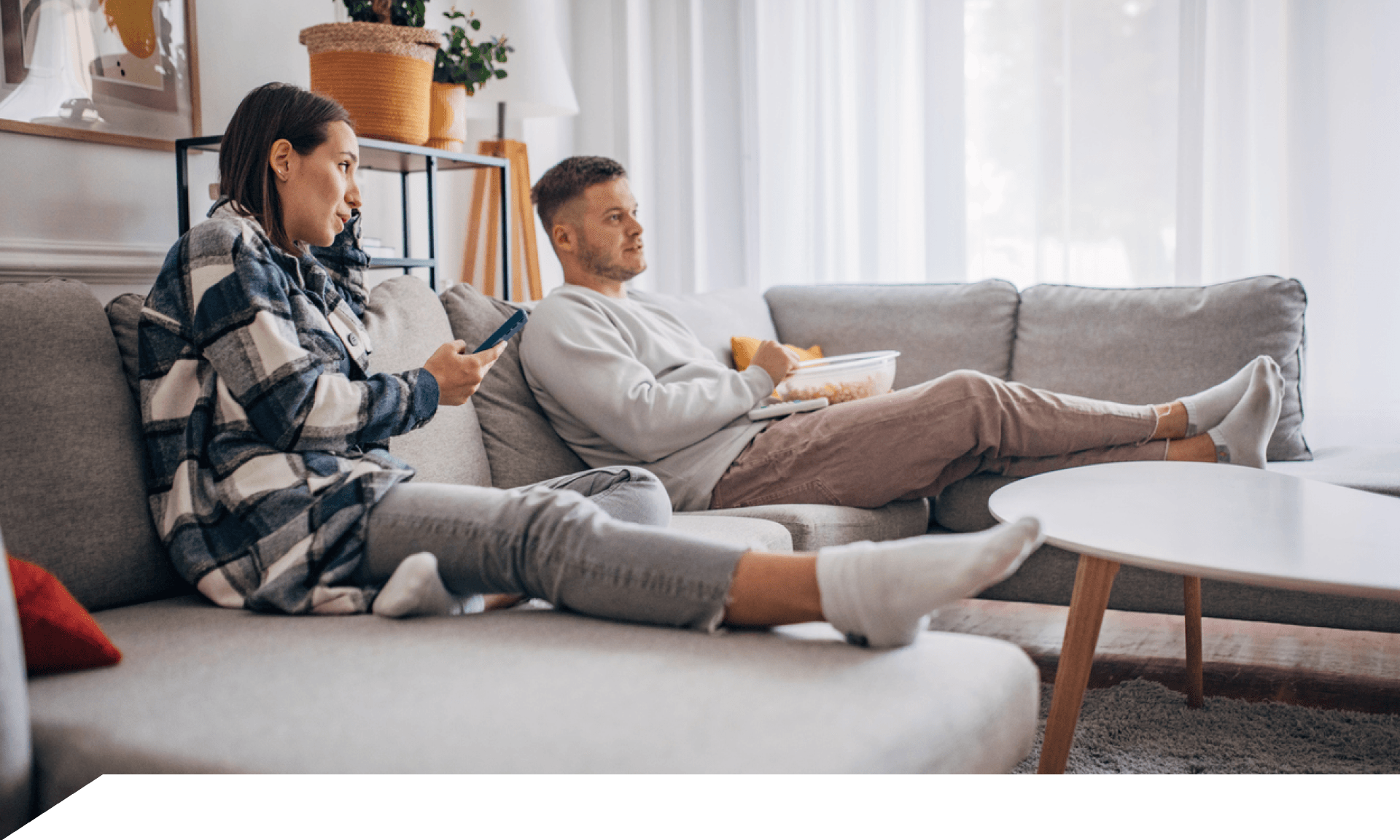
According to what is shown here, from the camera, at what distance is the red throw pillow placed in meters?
1.02

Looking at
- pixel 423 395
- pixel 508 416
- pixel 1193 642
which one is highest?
pixel 423 395

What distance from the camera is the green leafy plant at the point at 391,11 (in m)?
2.42

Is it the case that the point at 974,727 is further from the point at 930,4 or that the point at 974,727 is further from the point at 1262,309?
the point at 930,4

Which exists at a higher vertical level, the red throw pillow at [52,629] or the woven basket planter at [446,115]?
the woven basket planter at [446,115]

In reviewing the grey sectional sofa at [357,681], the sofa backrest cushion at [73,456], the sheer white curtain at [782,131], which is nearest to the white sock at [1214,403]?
the grey sectional sofa at [357,681]

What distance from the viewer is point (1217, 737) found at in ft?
5.47

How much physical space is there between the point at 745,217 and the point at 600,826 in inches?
128

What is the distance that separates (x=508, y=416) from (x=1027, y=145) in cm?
219

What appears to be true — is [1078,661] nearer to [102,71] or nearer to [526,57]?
[102,71]

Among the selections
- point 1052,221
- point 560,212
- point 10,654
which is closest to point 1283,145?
point 1052,221

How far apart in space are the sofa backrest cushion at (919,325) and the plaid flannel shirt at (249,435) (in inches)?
67.5

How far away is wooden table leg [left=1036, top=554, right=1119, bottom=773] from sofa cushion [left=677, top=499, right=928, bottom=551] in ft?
1.75

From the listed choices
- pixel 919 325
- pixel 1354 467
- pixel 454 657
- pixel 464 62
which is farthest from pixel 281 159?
pixel 1354 467

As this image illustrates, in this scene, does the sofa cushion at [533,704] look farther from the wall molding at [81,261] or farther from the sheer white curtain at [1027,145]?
the sheer white curtain at [1027,145]
